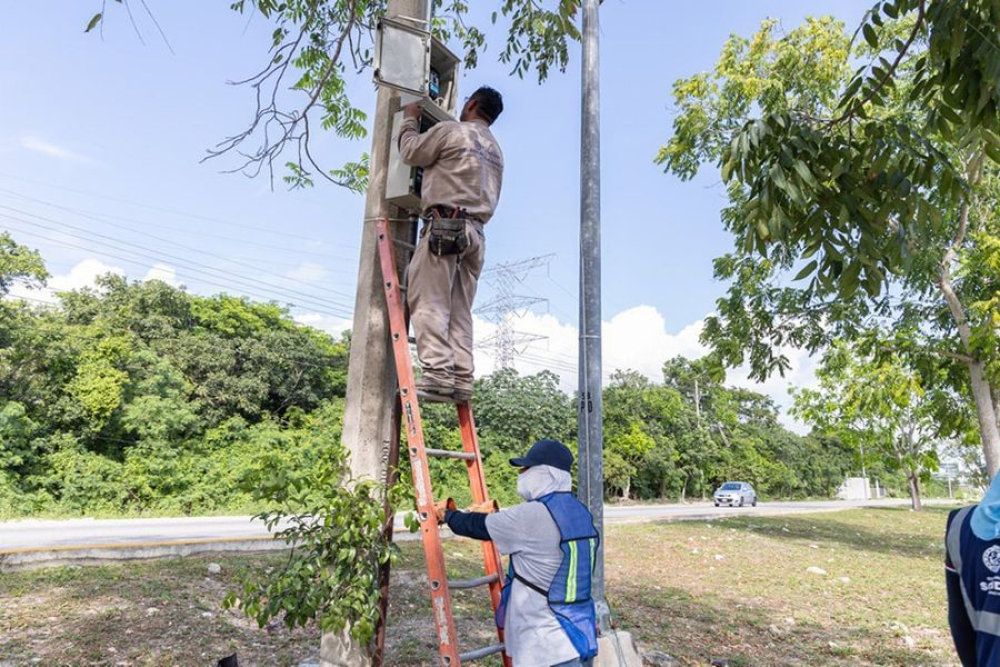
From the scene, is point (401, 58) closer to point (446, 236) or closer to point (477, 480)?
point (446, 236)

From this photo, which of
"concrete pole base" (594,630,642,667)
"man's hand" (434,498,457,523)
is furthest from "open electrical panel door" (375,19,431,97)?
"concrete pole base" (594,630,642,667)

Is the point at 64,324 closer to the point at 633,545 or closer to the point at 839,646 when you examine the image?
the point at 633,545

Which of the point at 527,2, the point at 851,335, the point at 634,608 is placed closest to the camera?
the point at 527,2

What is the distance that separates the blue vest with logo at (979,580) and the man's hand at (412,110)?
108 inches

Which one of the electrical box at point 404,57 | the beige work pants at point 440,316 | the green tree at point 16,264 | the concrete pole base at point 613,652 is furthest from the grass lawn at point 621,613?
the green tree at point 16,264

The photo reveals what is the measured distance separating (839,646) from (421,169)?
5.96 m

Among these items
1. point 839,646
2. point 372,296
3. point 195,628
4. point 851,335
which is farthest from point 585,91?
point 851,335

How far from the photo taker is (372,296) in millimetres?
3180

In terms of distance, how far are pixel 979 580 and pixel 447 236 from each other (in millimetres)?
2264

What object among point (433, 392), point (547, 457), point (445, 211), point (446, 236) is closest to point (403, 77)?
point (445, 211)

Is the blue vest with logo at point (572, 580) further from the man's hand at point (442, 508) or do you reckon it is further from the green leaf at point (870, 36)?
the green leaf at point (870, 36)

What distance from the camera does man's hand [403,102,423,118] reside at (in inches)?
129

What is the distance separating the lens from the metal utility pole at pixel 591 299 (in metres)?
4.52

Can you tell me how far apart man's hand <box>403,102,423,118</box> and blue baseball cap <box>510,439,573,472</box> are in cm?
171
